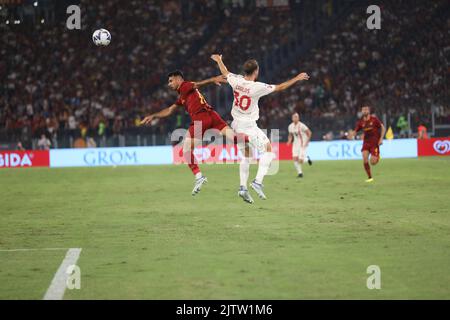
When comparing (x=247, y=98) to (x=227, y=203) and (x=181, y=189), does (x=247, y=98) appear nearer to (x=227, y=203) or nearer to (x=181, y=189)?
(x=227, y=203)

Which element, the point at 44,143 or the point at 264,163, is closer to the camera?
the point at 264,163

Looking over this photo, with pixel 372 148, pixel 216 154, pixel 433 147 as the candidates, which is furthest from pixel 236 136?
pixel 433 147

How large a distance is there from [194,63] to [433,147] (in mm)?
15483

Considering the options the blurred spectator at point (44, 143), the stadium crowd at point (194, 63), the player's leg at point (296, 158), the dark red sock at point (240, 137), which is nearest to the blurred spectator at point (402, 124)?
the stadium crowd at point (194, 63)

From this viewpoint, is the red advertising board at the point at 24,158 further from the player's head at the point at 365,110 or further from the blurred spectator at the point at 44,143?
the player's head at the point at 365,110

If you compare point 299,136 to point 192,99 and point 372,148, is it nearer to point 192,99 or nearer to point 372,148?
point 372,148

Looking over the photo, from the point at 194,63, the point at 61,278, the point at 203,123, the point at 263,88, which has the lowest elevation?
the point at 61,278

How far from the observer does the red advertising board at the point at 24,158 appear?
3928cm

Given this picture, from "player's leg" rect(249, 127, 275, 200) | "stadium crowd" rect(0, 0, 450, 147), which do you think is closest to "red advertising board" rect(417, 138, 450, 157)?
"stadium crowd" rect(0, 0, 450, 147)

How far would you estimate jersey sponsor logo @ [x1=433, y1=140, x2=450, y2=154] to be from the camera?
3781 cm

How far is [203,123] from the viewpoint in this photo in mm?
15211

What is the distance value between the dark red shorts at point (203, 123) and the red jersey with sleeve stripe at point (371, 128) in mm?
9298

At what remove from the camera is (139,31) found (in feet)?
159
